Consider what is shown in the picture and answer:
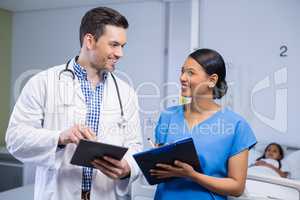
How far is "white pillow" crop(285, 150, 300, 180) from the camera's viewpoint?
256 cm

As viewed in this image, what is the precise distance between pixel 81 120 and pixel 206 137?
474mm

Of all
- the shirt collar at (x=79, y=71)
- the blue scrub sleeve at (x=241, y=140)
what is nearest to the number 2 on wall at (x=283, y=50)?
the blue scrub sleeve at (x=241, y=140)

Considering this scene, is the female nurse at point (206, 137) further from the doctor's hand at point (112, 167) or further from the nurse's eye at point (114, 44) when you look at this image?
the nurse's eye at point (114, 44)

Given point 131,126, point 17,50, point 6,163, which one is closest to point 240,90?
point 131,126

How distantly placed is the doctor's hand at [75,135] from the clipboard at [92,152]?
0.04 m

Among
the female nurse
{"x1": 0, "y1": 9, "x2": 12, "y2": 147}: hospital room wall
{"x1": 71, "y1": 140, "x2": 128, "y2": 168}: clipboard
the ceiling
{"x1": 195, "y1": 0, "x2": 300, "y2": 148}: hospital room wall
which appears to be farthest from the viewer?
{"x1": 0, "y1": 9, "x2": 12, "y2": 147}: hospital room wall

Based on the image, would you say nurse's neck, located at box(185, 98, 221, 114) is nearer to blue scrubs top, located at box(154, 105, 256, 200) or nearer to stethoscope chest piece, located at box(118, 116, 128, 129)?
blue scrubs top, located at box(154, 105, 256, 200)

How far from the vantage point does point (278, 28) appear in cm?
279

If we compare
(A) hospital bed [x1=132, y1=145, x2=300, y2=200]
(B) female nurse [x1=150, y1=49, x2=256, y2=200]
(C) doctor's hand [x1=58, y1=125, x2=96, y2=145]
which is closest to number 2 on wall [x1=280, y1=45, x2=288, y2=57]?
(A) hospital bed [x1=132, y1=145, x2=300, y2=200]

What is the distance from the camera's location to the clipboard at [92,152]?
107 cm

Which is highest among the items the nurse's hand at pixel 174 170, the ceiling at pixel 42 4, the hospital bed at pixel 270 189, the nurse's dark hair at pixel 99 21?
the ceiling at pixel 42 4

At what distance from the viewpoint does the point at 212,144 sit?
3.94 feet

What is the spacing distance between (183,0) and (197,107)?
2096 mm

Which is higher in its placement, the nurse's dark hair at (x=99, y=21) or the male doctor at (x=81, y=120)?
the nurse's dark hair at (x=99, y=21)
